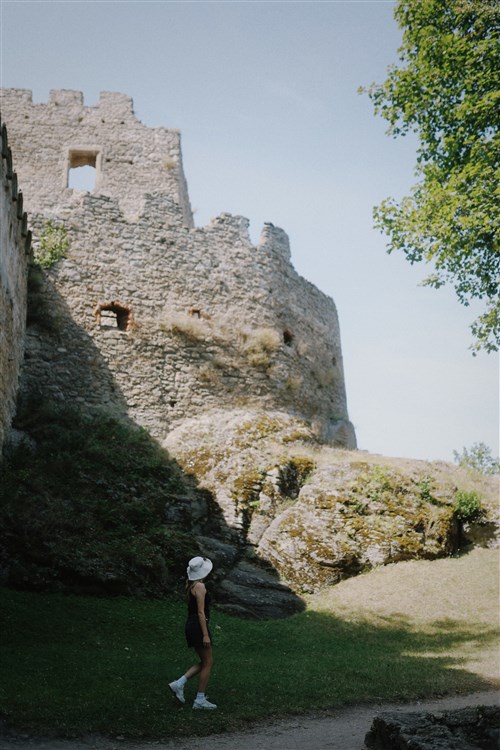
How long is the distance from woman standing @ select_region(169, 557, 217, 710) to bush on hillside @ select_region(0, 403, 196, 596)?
3355mm

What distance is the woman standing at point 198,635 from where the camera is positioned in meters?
5.81

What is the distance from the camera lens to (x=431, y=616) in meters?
9.98

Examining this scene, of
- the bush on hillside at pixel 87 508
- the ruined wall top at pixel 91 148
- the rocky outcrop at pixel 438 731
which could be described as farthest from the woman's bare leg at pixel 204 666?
the ruined wall top at pixel 91 148

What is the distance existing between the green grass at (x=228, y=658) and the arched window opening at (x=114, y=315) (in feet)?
25.7

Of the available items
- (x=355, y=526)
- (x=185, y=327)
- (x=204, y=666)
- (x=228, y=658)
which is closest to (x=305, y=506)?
(x=355, y=526)

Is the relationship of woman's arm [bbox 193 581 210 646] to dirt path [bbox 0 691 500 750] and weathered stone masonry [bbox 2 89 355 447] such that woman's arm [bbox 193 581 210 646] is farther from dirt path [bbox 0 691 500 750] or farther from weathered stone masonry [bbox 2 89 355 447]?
weathered stone masonry [bbox 2 89 355 447]

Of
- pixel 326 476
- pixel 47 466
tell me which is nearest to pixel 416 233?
pixel 326 476

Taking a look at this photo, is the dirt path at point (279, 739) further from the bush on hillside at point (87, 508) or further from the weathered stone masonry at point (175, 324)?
the weathered stone masonry at point (175, 324)

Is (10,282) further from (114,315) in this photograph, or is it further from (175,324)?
(175,324)

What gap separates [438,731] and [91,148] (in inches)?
811

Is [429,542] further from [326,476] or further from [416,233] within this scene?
[416,233]

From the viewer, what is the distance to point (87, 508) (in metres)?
10.5

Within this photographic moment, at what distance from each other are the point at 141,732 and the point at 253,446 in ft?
29.7

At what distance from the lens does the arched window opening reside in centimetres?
1526
